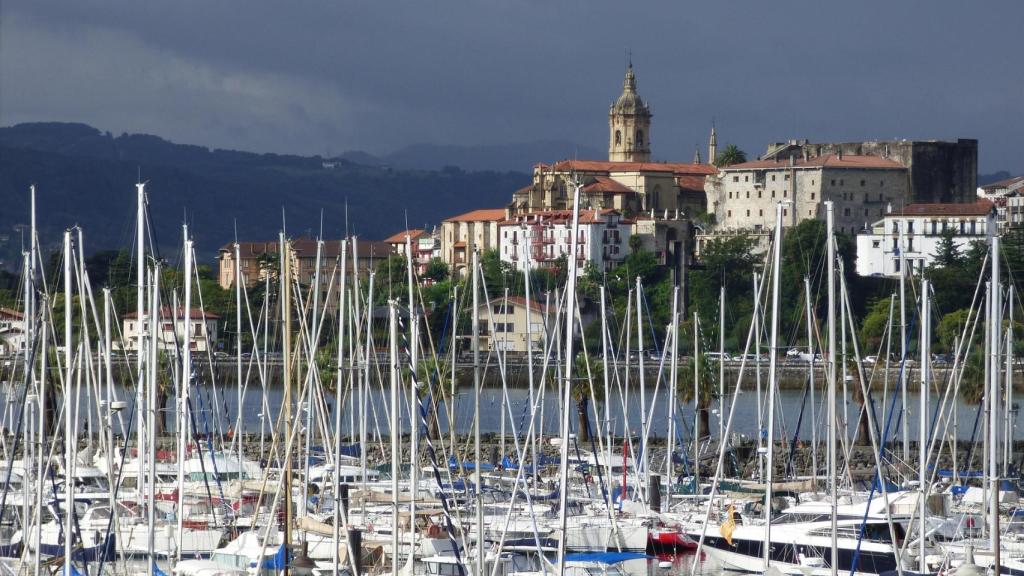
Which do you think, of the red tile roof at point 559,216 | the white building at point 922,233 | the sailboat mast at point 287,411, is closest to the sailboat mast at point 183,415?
the sailboat mast at point 287,411

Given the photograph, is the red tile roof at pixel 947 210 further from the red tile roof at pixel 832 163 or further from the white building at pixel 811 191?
the red tile roof at pixel 832 163

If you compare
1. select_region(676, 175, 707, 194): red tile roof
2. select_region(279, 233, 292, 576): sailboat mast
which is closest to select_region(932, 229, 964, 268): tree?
select_region(676, 175, 707, 194): red tile roof

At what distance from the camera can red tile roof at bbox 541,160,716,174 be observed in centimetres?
12875

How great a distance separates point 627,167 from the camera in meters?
130

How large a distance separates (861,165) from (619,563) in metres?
95.6

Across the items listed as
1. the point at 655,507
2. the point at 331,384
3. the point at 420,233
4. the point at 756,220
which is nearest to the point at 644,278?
the point at 756,220

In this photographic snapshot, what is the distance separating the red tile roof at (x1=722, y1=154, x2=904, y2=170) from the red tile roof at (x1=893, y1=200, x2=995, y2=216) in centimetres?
798

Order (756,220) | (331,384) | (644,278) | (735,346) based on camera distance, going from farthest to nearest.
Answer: (756,220), (644,278), (735,346), (331,384)

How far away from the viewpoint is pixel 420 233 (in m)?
147

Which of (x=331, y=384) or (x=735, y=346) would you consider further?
(x=735, y=346)

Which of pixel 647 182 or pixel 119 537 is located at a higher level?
pixel 647 182

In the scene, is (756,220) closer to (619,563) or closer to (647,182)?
(647,182)

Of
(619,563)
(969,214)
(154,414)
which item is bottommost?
(619,563)

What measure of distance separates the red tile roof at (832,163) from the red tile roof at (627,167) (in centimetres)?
712
